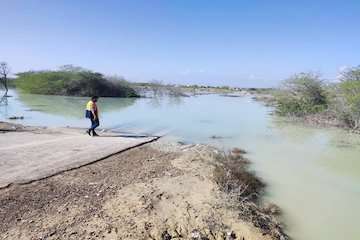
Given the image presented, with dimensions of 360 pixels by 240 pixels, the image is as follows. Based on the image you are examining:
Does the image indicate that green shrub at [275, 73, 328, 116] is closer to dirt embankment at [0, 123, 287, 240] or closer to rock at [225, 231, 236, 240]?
dirt embankment at [0, 123, 287, 240]

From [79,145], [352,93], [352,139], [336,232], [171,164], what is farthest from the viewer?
[352,93]

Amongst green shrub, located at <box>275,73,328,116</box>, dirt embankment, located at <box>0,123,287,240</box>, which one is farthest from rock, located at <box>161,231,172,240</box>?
green shrub, located at <box>275,73,328,116</box>

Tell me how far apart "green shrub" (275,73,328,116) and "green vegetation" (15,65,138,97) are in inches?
1076

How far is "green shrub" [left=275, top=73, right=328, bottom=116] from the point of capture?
1084 inches

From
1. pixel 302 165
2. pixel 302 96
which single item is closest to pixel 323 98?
pixel 302 96

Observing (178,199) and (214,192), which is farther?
(214,192)

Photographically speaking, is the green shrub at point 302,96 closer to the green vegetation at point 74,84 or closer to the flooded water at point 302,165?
the flooded water at point 302,165

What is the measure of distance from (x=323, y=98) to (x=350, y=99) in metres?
6.73

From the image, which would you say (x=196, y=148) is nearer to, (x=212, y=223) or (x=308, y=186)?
(x=308, y=186)

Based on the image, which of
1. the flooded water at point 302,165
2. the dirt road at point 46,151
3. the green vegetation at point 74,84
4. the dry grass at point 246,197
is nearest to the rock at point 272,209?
the dry grass at point 246,197

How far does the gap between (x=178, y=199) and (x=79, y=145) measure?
5.36 meters

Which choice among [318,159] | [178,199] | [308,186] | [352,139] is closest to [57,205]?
[178,199]

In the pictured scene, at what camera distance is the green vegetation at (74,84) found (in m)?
48.4

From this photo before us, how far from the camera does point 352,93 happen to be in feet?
72.1
